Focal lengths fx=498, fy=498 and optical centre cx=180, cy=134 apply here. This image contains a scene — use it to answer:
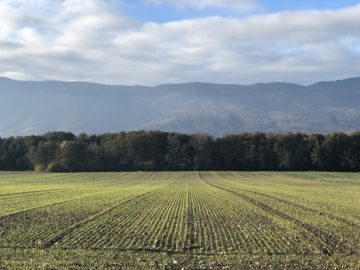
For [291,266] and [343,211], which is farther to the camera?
[343,211]

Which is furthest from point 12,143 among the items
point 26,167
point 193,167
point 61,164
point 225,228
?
point 225,228

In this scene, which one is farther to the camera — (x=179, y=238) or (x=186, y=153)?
(x=186, y=153)

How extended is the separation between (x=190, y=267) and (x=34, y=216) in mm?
14428

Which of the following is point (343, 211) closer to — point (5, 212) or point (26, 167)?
point (5, 212)

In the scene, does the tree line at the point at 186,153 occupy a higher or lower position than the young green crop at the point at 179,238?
higher

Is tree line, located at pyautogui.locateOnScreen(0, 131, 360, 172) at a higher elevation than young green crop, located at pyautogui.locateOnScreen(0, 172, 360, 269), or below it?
higher

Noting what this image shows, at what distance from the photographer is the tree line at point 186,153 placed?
115 m

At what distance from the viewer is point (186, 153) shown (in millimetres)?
126000

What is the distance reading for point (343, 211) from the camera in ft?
93.4

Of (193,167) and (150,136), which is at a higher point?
(150,136)

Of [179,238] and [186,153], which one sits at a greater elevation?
[186,153]

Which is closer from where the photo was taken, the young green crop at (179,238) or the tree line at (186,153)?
the young green crop at (179,238)

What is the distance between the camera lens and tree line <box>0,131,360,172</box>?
115 m

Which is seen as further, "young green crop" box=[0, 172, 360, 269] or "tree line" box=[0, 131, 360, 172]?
"tree line" box=[0, 131, 360, 172]
